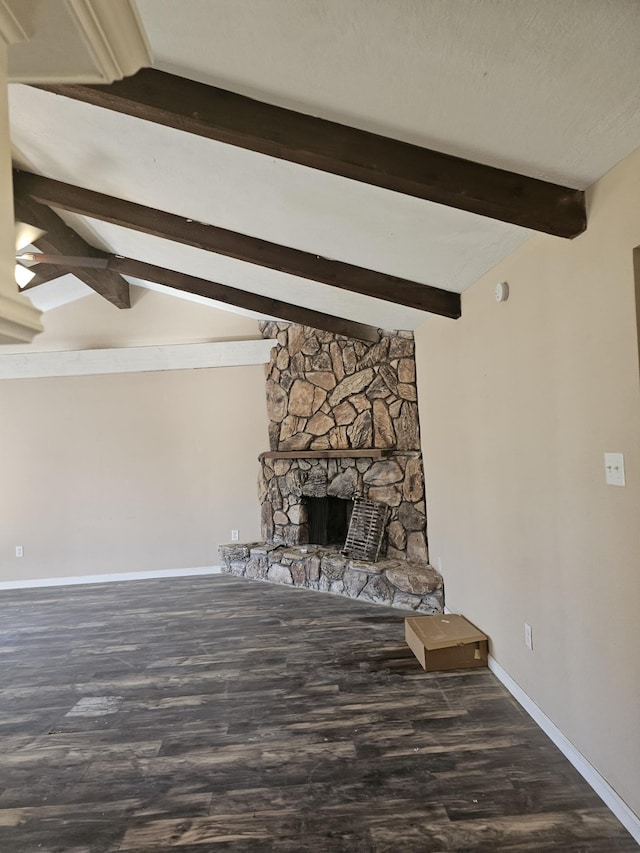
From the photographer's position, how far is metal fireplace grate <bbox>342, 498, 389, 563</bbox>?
448 centimetres

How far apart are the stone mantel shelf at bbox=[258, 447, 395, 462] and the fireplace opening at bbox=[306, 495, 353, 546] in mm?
623

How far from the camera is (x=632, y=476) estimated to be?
1578 mm

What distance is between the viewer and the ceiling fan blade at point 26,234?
3.61m

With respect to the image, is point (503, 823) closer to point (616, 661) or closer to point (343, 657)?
point (616, 661)

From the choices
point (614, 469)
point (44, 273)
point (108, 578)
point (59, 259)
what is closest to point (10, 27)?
point (614, 469)

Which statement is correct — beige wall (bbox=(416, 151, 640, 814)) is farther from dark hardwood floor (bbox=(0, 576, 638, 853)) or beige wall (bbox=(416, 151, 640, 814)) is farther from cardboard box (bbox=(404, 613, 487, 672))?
dark hardwood floor (bbox=(0, 576, 638, 853))

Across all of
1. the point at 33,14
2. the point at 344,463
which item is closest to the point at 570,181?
the point at 33,14

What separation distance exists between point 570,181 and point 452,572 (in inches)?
107

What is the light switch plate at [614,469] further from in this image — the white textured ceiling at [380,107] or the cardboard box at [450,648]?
the cardboard box at [450,648]

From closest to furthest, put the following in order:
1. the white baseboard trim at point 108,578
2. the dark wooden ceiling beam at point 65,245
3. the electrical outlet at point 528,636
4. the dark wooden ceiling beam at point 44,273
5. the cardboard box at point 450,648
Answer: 1. the electrical outlet at point 528,636
2. the cardboard box at point 450,648
3. the dark wooden ceiling beam at point 65,245
4. the dark wooden ceiling beam at point 44,273
5. the white baseboard trim at point 108,578

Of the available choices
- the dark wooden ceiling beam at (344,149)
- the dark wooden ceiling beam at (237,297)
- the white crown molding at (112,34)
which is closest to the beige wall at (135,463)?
the dark wooden ceiling beam at (237,297)

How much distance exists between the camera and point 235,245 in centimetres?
318

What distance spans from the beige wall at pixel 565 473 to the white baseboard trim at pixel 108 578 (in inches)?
126

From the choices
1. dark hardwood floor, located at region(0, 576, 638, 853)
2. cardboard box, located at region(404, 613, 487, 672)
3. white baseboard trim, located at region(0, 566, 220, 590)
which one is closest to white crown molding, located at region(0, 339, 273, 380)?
white baseboard trim, located at region(0, 566, 220, 590)
